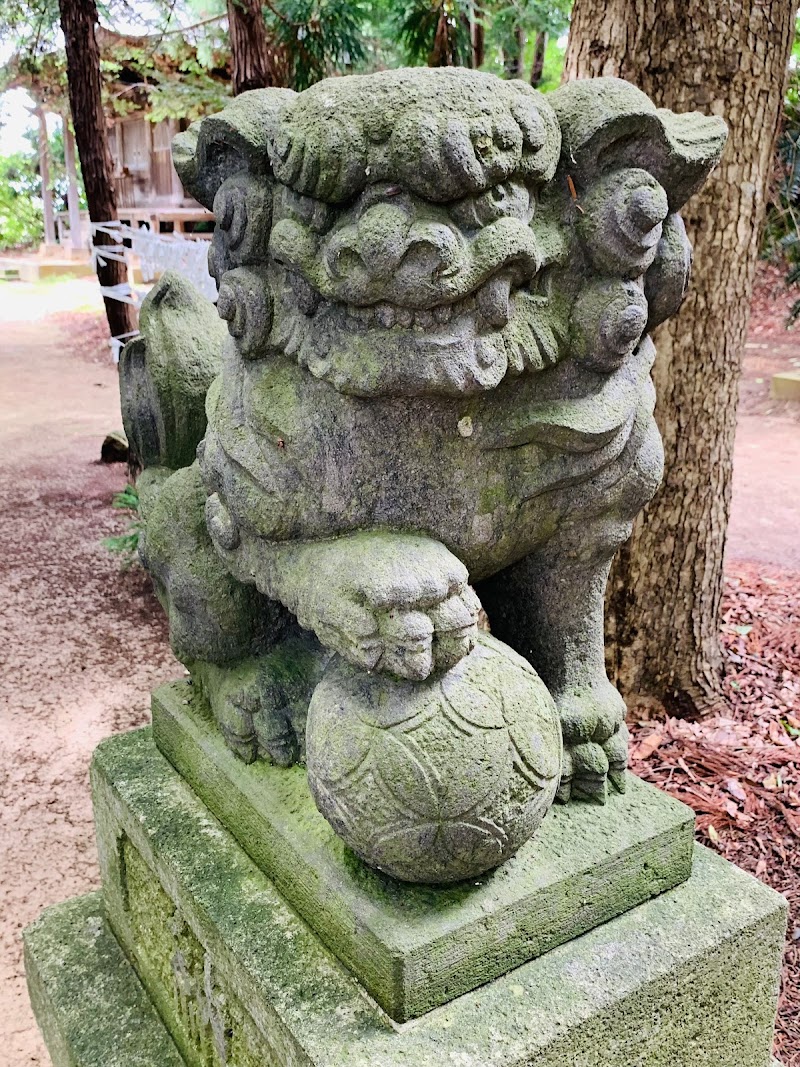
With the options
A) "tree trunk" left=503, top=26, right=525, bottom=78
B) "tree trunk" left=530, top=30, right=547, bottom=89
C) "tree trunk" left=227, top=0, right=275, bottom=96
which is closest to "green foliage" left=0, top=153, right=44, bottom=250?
"tree trunk" left=503, top=26, right=525, bottom=78

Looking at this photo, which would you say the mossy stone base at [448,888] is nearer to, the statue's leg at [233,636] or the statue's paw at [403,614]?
the statue's leg at [233,636]

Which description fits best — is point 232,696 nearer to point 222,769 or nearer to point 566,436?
point 222,769

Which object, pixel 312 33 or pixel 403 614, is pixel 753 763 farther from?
pixel 312 33

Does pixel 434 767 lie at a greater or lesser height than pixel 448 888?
greater

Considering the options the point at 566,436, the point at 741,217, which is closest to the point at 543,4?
the point at 741,217

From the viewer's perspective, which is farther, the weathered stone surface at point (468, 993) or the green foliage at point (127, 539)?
the green foliage at point (127, 539)

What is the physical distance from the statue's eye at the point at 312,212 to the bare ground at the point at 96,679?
173cm

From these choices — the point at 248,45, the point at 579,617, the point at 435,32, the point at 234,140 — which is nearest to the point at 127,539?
the point at 248,45

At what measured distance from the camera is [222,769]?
139 cm

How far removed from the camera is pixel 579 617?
1294 millimetres

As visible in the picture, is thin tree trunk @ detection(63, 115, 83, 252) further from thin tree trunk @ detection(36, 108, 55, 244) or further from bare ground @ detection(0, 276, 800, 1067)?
bare ground @ detection(0, 276, 800, 1067)

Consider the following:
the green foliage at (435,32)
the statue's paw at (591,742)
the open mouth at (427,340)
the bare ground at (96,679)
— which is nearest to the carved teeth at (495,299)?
the open mouth at (427,340)

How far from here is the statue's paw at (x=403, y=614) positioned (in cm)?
101

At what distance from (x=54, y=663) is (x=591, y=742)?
277cm
